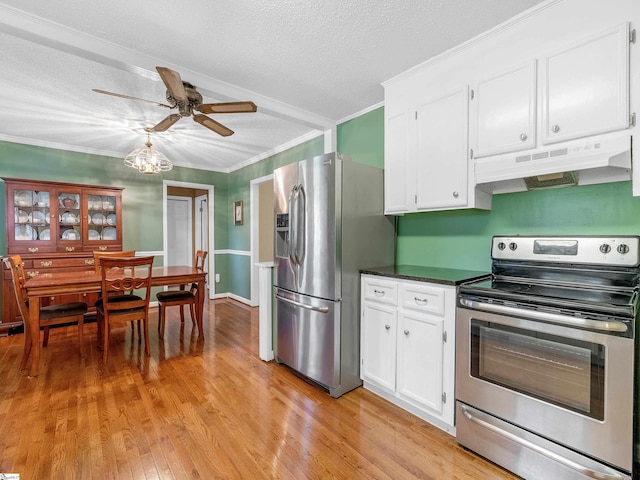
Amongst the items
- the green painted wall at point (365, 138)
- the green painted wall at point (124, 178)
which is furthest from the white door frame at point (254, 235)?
the green painted wall at point (365, 138)

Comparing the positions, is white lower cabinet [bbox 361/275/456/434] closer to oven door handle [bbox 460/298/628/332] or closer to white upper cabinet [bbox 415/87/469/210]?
oven door handle [bbox 460/298/628/332]

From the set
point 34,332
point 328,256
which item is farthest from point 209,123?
point 34,332

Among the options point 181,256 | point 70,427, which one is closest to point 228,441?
point 70,427

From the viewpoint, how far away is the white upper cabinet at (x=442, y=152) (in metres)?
2.09

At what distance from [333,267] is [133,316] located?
216cm

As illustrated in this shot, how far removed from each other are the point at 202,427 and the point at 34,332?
1.86 metres

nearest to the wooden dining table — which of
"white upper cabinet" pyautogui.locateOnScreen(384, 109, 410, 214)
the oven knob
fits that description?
"white upper cabinet" pyautogui.locateOnScreen(384, 109, 410, 214)

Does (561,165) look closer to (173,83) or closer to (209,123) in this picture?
(173,83)

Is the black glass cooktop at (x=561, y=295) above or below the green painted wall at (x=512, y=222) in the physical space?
below

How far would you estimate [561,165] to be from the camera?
1638 millimetres

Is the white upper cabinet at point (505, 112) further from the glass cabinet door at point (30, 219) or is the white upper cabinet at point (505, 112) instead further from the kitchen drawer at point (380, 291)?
the glass cabinet door at point (30, 219)

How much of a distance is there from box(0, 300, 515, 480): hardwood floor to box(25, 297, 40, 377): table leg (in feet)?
0.32

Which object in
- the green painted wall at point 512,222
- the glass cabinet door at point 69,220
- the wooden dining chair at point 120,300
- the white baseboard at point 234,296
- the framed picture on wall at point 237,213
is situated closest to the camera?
the green painted wall at point 512,222

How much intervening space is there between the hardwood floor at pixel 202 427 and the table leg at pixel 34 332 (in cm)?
10
